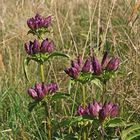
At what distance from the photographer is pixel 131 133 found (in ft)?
5.16

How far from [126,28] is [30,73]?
0.70 metres

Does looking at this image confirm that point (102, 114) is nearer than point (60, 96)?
Yes

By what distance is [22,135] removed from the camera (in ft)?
6.20

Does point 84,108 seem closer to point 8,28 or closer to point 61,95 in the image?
point 61,95

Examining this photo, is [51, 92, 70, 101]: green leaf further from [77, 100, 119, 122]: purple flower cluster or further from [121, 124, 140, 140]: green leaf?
[121, 124, 140, 140]: green leaf

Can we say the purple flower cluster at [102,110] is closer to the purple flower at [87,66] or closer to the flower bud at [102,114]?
the flower bud at [102,114]

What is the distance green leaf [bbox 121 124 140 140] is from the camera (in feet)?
4.90

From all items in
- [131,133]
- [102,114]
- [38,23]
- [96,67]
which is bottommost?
[131,133]

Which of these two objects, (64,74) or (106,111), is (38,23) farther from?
(64,74)

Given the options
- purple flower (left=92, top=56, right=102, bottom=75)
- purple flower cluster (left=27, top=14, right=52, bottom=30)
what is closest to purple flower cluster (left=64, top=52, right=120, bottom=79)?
purple flower (left=92, top=56, right=102, bottom=75)

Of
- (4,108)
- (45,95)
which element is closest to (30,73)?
(4,108)

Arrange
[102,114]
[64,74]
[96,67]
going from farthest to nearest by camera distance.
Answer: [64,74], [96,67], [102,114]

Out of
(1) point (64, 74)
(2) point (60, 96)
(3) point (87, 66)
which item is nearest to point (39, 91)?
(2) point (60, 96)

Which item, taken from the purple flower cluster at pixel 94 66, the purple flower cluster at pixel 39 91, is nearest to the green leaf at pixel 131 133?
the purple flower cluster at pixel 94 66
